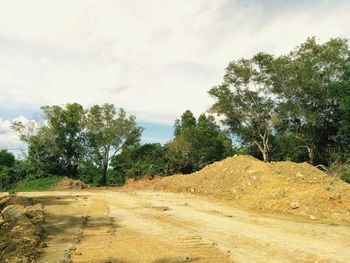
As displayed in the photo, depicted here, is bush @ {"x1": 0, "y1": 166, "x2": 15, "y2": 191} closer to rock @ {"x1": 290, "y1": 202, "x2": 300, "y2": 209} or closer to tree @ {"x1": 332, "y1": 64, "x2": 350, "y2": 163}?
rock @ {"x1": 290, "y1": 202, "x2": 300, "y2": 209}

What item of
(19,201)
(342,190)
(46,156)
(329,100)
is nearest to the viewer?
(342,190)

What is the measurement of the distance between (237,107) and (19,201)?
2323cm

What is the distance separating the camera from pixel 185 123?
1935 inches

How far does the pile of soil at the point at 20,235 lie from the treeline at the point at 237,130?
2286 cm

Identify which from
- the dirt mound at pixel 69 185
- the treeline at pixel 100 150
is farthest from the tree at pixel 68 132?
the dirt mound at pixel 69 185

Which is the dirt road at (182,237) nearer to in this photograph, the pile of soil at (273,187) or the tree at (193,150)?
the pile of soil at (273,187)

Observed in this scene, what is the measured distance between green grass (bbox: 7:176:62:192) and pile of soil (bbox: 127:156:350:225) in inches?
422

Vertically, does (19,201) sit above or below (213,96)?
below

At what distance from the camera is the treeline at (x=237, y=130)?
32688 millimetres

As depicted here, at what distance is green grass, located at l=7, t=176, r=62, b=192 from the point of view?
34713mm

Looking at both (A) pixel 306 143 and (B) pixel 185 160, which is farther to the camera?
(B) pixel 185 160

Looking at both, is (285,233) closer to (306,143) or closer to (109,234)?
(109,234)

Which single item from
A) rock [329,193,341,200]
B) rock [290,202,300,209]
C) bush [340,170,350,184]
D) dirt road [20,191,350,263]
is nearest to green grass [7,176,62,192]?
dirt road [20,191,350,263]

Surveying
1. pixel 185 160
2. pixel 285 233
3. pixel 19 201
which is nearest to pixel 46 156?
pixel 185 160
